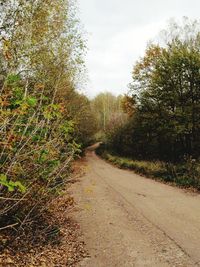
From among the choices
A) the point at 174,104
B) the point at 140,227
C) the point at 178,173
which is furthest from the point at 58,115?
the point at 174,104

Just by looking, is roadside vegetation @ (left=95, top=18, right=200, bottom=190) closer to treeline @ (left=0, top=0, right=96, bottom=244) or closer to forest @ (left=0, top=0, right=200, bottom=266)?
forest @ (left=0, top=0, right=200, bottom=266)

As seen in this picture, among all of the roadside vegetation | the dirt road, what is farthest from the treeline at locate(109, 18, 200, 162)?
the dirt road

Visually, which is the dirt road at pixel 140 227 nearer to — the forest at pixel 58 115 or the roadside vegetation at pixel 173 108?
the forest at pixel 58 115

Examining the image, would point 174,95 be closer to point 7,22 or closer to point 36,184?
point 7,22

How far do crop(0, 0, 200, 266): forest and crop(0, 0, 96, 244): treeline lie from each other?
28mm

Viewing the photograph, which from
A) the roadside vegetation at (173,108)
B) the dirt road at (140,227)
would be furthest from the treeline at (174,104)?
the dirt road at (140,227)

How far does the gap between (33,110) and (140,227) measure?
476cm

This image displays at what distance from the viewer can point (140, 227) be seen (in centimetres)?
918

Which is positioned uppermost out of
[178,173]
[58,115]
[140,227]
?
[58,115]

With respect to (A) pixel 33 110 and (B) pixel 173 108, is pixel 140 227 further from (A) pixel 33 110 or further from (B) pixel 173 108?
(B) pixel 173 108

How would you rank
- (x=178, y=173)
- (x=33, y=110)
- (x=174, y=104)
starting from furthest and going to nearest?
(x=174, y=104)
(x=178, y=173)
(x=33, y=110)

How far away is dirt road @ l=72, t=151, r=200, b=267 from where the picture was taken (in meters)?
6.88

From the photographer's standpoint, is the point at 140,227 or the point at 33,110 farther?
the point at 140,227

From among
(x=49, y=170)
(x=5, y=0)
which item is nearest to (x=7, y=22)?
(x=5, y=0)
